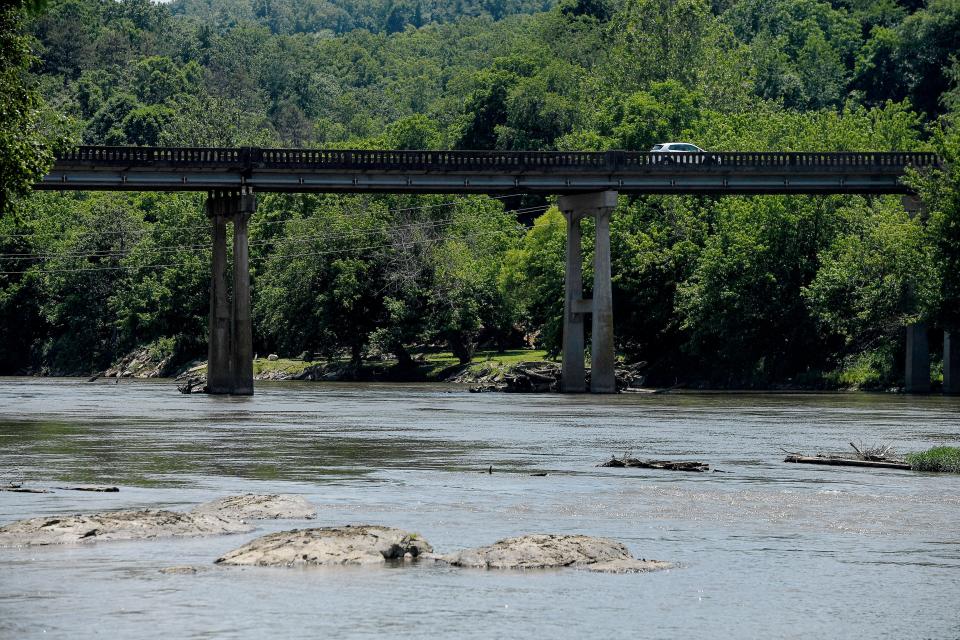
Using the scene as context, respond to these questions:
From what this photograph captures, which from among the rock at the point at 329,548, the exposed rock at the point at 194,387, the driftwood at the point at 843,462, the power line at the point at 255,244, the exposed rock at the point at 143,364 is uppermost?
Answer: the power line at the point at 255,244

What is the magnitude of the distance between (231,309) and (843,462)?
4956 cm

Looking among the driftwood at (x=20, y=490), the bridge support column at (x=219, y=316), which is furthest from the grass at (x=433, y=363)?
the driftwood at (x=20, y=490)

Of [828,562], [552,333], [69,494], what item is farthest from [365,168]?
[828,562]

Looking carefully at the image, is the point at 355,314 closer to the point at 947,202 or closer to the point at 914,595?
the point at 947,202

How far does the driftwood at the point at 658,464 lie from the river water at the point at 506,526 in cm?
47

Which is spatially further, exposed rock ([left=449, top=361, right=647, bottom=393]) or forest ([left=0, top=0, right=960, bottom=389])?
exposed rock ([left=449, top=361, right=647, bottom=393])

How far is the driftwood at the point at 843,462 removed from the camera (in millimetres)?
39031

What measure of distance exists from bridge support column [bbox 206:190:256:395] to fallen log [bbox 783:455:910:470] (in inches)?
1761

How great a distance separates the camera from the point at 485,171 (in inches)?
3445

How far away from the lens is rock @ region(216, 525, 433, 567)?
24250mm

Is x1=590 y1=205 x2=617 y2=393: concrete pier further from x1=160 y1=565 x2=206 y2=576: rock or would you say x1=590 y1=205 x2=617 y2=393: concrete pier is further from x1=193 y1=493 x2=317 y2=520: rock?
x1=160 y1=565 x2=206 y2=576: rock

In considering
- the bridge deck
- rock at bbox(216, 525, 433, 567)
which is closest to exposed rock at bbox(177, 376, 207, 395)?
the bridge deck

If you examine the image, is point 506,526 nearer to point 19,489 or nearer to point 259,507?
point 259,507

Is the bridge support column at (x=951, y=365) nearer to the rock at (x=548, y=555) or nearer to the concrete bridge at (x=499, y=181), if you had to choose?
the concrete bridge at (x=499, y=181)
